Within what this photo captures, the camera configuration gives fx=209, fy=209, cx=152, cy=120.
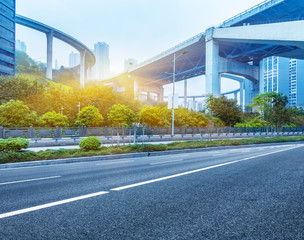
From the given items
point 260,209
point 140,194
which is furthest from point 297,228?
point 140,194

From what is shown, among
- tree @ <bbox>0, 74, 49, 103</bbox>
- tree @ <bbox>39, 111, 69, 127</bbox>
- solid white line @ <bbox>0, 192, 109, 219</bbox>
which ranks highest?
tree @ <bbox>0, 74, 49, 103</bbox>

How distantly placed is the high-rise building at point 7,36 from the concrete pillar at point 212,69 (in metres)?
57.7

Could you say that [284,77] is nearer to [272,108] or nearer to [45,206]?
[272,108]

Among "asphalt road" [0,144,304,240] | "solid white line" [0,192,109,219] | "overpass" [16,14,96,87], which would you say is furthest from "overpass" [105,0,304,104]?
"solid white line" [0,192,109,219]

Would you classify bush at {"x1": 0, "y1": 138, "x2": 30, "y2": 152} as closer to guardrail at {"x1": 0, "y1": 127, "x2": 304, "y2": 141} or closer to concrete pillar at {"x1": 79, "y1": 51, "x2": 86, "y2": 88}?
guardrail at {"x1": 0, "y1": 127, "x2": 304, "y2": 141}

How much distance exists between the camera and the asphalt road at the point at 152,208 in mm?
3045

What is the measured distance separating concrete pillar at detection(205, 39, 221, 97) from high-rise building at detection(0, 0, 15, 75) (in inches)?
2271

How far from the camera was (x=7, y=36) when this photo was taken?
62.4 m

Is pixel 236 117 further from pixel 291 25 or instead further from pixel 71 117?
pixel 71 117

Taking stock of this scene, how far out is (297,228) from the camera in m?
3.19

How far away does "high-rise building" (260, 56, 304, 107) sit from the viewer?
88.9 m

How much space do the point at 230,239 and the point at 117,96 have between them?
50808 millimetres

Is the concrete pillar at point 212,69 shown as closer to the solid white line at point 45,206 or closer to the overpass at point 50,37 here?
the solid white line at point 45,206

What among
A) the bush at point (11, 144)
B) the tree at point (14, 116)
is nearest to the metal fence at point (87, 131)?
the tree at point (14, 116)
